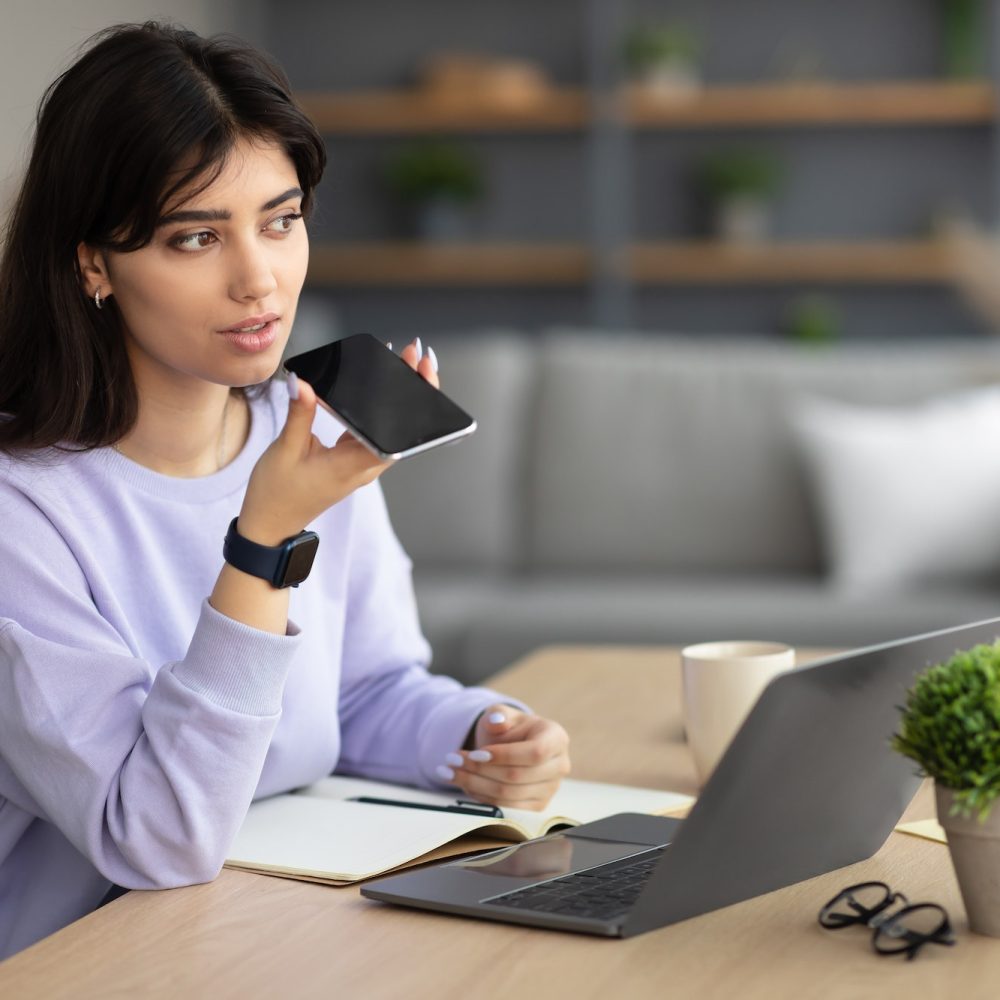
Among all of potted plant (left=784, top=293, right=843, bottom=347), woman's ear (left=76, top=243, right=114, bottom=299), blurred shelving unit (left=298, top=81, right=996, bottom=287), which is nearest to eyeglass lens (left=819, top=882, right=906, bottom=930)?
woman's ear (left=76, top=243, right=114, bottom=299)

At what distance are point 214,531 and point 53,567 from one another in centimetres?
15

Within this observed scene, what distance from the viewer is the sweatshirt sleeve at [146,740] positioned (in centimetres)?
88

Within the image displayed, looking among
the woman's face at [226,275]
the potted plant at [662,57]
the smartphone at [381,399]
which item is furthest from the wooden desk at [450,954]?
the potted plant at [662,57]

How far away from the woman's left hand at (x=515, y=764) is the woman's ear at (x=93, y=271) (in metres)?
0.43

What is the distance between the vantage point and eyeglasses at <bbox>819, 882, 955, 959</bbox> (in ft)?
2.43

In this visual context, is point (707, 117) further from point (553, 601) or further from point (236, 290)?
point (236, 290)

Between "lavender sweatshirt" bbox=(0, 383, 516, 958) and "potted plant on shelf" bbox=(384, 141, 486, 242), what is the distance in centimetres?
394

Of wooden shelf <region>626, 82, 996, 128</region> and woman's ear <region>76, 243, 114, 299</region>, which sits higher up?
wooden shelf <region>626, 82, 996, 128</region>

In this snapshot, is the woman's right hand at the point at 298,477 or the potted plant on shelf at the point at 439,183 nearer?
the woman's right hand at the point at 298,477

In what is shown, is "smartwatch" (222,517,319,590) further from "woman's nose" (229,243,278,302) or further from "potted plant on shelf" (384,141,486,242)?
"potted plant on shelf" (384,141,486,242)

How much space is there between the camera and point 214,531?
113cm

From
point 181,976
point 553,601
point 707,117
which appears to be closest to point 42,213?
point 181,976

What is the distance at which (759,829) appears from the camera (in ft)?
2.54

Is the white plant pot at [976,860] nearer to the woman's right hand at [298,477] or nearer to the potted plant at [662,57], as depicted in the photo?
the woman's right hand at [298,477]
